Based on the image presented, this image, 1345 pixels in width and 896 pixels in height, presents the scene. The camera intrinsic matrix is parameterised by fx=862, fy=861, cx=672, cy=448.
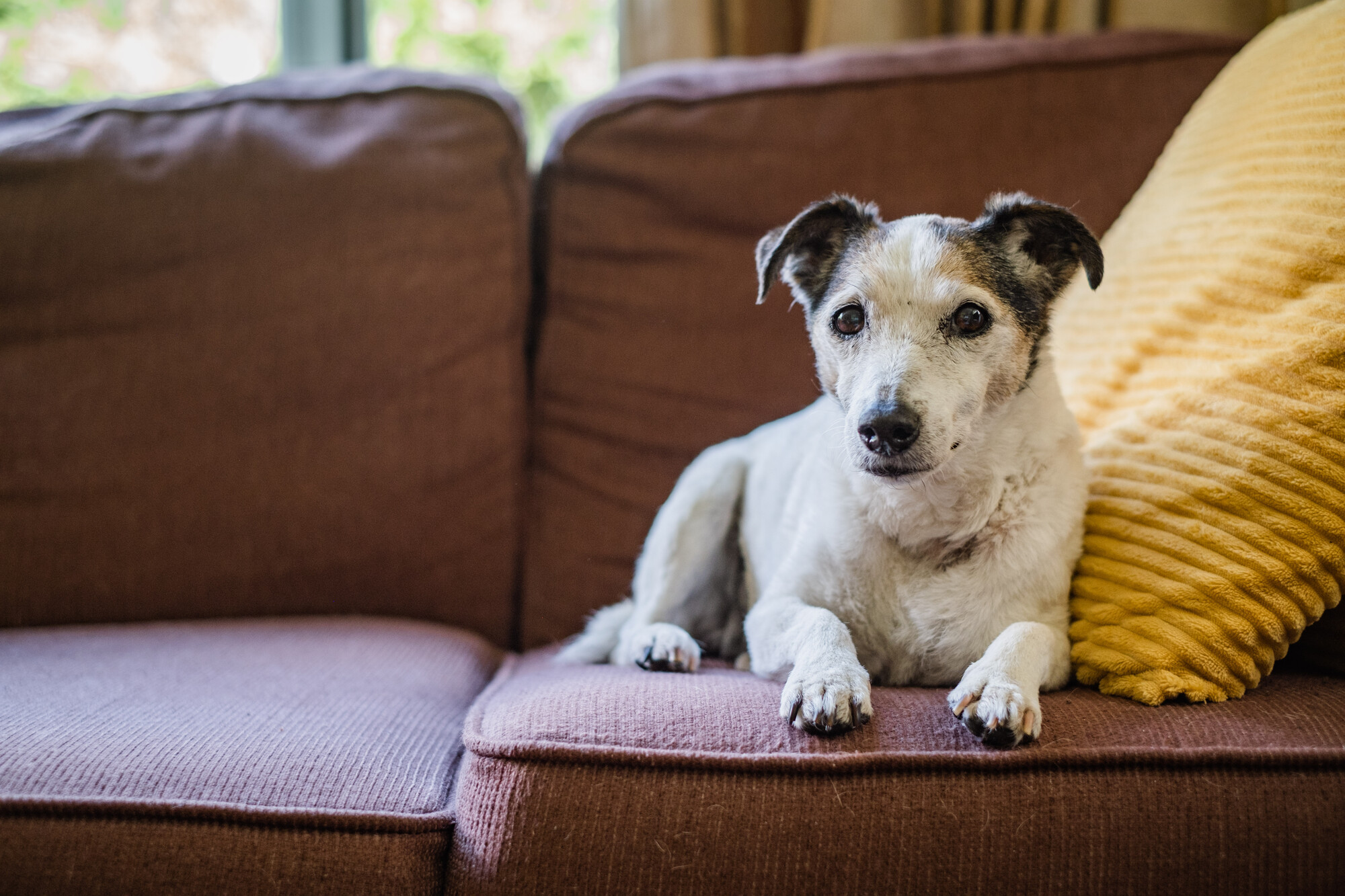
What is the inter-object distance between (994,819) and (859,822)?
6.3 inches

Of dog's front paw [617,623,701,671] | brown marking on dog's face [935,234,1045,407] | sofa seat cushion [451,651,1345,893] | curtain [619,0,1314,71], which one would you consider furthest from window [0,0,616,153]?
sofa seat cushion [451,651,1345,893]

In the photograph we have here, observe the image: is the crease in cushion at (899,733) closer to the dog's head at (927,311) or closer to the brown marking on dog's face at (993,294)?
the dog's head at (927,311)

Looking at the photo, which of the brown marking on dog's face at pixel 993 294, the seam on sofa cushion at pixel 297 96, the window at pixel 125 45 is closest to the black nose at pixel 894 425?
the brown marking on dog's face at pixel 993 294

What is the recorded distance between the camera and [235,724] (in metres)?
1.28

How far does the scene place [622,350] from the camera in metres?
2.11

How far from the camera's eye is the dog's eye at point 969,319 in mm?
1388

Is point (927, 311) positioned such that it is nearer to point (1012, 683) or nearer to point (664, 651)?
point (1012, 683)

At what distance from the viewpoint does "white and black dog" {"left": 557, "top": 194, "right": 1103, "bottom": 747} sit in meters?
1.30

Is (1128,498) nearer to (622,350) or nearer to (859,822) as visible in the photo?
(859,822)

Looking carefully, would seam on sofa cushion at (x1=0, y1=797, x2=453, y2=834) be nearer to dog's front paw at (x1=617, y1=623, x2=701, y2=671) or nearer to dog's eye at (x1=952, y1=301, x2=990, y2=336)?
dog's front paw at (x1=617, y1=623, x2=701, y2=671)

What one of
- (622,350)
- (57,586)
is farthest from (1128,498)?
(57,586)

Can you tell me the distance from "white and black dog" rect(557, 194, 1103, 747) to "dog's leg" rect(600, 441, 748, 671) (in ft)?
0.62

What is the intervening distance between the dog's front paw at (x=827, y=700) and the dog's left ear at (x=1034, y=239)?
0.78m

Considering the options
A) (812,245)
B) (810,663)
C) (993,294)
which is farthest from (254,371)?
(993,294)
